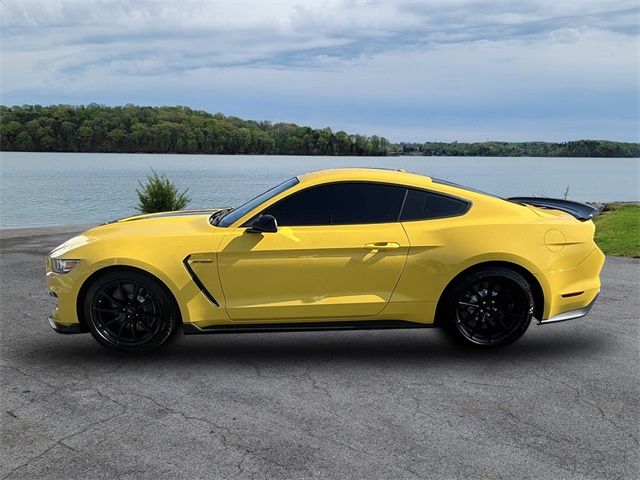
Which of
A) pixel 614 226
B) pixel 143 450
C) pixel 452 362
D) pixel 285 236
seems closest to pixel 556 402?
pixel 452 362

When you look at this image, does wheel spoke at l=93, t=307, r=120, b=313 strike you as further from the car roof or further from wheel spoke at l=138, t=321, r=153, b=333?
the car roof

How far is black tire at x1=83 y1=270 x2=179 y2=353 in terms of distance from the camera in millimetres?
5074

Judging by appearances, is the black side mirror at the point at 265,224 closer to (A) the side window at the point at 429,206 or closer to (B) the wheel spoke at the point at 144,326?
(A) the side window at the point at 429,206

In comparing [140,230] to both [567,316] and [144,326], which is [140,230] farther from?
[567,316]

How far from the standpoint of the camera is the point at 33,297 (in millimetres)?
7465

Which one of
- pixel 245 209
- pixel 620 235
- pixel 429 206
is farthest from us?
pixel 620 235

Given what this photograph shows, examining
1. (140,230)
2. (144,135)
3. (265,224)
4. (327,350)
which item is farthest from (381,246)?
(144,135)

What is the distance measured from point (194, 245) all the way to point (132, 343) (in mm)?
1007

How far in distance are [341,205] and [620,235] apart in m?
10.3

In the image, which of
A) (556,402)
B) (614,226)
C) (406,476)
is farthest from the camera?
(614,226)

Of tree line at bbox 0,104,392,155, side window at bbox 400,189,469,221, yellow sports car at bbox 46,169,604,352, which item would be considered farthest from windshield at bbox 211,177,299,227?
tree line at bbox 0,104,392,155

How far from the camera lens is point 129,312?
514 cm

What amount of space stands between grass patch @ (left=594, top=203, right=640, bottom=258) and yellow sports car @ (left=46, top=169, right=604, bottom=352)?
6.77 meters

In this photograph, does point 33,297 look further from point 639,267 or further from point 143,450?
point 639,267
